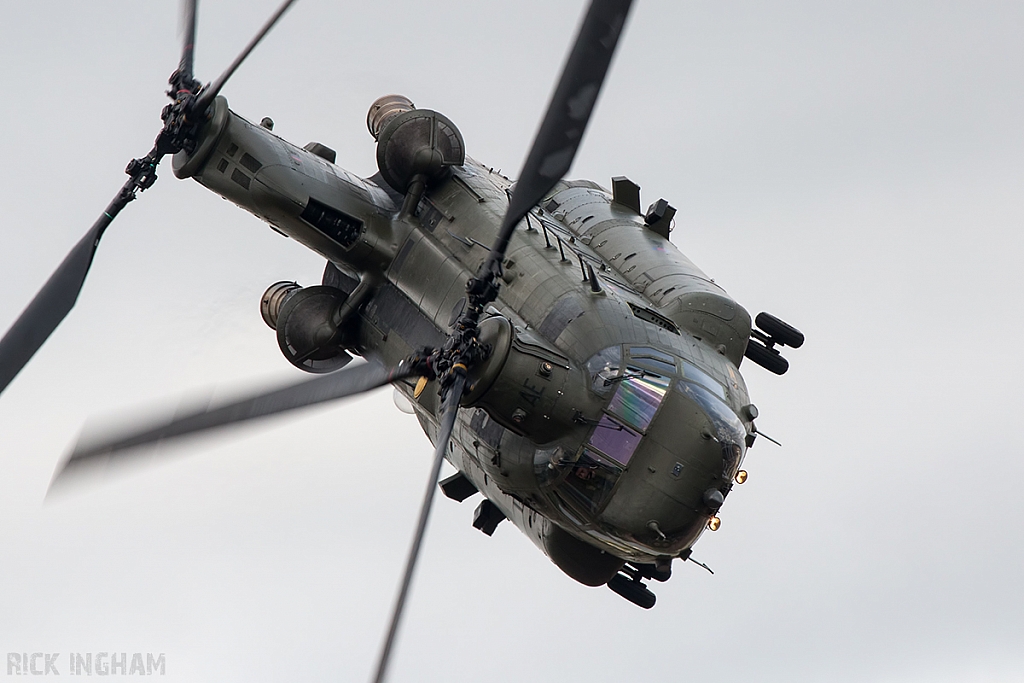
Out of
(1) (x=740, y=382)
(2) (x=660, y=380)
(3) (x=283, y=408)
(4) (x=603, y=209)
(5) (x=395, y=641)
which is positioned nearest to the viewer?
(5) (x=395, y=641)

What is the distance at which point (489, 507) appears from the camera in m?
41.1

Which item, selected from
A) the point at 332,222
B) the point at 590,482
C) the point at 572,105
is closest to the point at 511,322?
the point at 590,482

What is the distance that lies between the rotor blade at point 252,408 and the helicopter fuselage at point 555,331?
2.18 metres

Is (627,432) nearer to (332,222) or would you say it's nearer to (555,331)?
(555,331)

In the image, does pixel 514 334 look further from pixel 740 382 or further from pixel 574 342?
pixel 740 382

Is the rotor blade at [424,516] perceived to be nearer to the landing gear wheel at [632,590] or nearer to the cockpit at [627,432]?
the cockpit at [627,432]

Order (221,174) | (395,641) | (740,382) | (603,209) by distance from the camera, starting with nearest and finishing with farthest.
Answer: (395,641), (740,382), (221,174), (603,209)

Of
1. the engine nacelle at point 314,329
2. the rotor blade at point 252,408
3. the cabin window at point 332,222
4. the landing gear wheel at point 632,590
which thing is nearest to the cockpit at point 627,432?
the rotor blade at point 252,408

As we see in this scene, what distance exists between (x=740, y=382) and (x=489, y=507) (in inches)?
316

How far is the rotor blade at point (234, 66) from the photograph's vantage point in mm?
34844

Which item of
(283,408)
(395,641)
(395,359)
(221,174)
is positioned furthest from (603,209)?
(395,641)

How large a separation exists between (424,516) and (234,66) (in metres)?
11.6

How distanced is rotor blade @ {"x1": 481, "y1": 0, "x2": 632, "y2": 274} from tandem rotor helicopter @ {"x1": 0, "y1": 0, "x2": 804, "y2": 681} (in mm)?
41

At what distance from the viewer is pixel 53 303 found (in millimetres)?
37688
